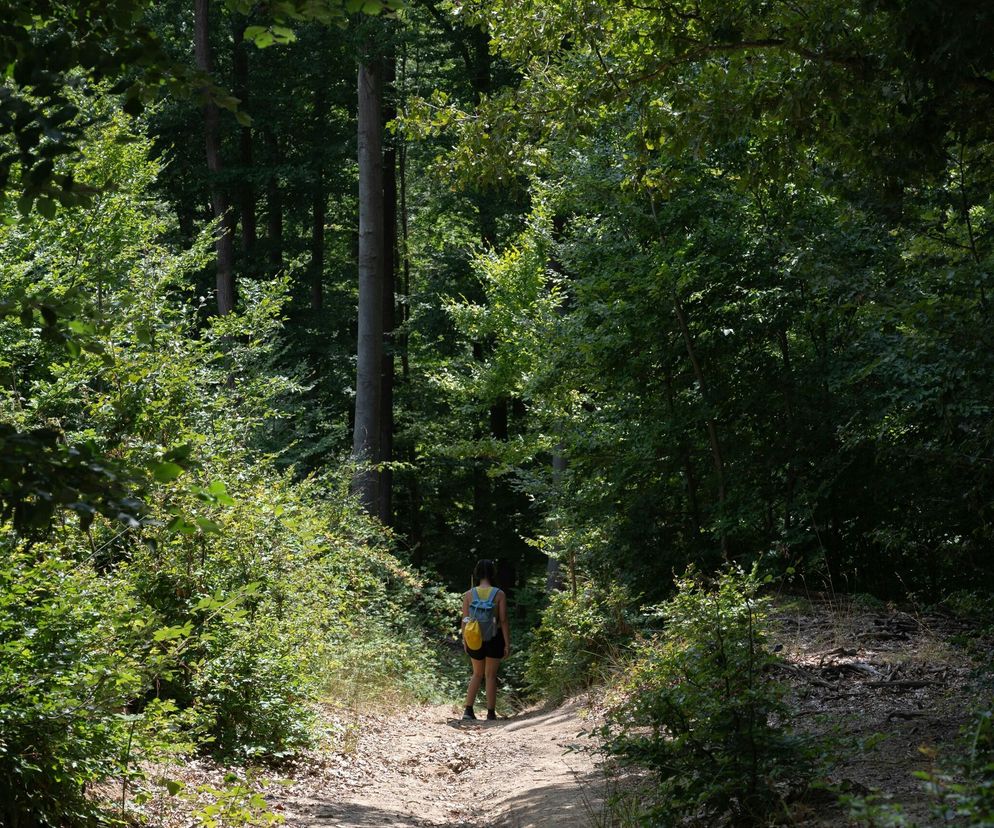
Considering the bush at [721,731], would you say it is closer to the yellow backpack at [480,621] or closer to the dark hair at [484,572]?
the yellow backpack at [480,621]

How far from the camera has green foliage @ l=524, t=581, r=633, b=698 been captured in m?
12.1

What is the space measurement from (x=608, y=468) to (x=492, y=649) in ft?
8.86

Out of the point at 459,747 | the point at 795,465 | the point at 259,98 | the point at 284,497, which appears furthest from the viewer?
the point at 259,98

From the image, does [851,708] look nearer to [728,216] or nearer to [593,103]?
[593,103]

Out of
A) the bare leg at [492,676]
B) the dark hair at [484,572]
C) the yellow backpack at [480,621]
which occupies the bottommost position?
the bare leg at [492,676]

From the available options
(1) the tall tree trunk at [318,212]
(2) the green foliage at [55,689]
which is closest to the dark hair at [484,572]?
(2) the green foliage at [55,689]

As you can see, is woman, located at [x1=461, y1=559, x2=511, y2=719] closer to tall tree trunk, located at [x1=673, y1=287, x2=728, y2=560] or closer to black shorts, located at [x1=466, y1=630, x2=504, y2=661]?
black shorts, located at [x1=466, y1=630, x2=504, y2=661]

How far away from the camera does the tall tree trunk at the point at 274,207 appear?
28.5 metres

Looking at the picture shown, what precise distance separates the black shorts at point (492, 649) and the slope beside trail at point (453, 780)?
1.20 m

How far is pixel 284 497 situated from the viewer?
351 inches

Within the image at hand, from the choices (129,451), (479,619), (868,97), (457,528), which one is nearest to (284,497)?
(129,451)

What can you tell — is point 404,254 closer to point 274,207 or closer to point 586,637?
point 274,207

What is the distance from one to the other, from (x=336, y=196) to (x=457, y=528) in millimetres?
10867

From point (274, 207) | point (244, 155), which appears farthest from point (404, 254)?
point (244, 155)
